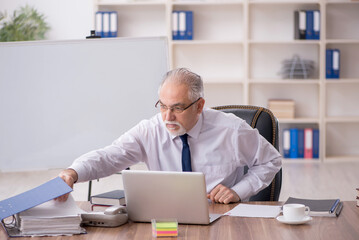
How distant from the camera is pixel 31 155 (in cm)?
343

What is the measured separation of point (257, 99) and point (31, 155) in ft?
12.2

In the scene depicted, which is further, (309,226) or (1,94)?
(1,94)

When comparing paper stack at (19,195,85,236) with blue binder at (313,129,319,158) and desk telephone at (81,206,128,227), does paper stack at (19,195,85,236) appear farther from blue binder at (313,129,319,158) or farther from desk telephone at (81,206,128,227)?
blue binder at (313,129,319,158)

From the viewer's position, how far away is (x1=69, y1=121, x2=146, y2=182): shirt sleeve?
2.32 metres

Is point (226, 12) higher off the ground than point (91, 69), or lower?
higher

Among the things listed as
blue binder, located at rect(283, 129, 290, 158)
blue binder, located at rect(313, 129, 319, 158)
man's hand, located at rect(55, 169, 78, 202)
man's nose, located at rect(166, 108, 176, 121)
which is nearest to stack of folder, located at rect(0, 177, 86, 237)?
man's hand, located at rect(55, 169, 78, 202)

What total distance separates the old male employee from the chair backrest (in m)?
0.11

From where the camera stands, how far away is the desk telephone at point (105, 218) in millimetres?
1972

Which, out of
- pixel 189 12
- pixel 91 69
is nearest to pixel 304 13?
pixel 189 12

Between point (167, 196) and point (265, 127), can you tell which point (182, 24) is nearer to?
point (265, 127)

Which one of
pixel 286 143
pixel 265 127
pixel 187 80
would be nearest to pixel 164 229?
pixel 187 80

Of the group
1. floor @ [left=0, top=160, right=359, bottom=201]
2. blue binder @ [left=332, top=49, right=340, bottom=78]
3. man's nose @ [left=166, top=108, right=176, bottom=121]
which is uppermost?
blue binder @ [left=332, top=49, right=340, bottom=78]

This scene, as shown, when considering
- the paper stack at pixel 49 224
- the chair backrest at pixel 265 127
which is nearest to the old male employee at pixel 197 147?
the chair backrest at pixel 265 127

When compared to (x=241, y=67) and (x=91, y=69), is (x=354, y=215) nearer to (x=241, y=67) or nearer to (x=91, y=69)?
(x=91, y=69)
